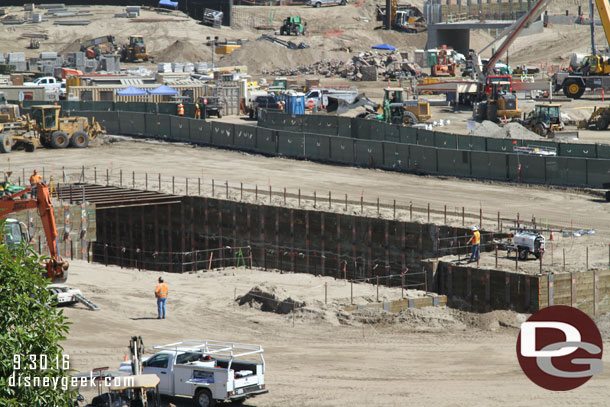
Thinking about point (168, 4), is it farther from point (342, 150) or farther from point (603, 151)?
point (603, 151)

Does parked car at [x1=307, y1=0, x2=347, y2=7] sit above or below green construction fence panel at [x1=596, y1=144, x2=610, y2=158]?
above

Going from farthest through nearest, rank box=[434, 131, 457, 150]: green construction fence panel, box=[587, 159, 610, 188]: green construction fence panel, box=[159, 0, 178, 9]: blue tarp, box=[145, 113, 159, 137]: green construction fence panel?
box=[159, 0, 178, 9]: blue tarp
box=[145, 113, 159, 137]: green construction fence panel
box=[434, 131, 457, 150]: green construction fence panel
box=[587, 159, 610, 188]: green construction fence panel

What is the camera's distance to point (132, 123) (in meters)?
68.6

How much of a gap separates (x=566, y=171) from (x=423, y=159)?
25.6 ft

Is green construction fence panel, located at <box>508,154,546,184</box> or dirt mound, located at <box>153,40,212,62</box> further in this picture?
dirt mound, located at <box>153,40,212,62</box>

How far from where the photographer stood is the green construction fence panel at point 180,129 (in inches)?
2571

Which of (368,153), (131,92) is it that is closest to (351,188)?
(368,153)

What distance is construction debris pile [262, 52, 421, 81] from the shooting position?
337 feet

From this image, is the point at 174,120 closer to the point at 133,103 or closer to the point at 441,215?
the point at 133,103

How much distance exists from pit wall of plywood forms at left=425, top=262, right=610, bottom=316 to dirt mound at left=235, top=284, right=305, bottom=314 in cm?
547

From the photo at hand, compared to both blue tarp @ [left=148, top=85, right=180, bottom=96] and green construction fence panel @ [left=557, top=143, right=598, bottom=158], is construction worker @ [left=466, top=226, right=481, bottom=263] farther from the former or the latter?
blue tarp @ [left=148, top=85, right=180, bottom=96]

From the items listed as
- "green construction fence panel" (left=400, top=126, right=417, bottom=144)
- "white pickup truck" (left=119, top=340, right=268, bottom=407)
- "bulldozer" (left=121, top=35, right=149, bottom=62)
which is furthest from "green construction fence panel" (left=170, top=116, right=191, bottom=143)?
"bulldozer" (left=121, top=35, right=149, bottom=62)

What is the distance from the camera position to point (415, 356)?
27250mm

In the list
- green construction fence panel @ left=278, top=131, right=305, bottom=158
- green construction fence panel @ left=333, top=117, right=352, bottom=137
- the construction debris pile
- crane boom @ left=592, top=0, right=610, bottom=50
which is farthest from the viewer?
the construction debris pile
